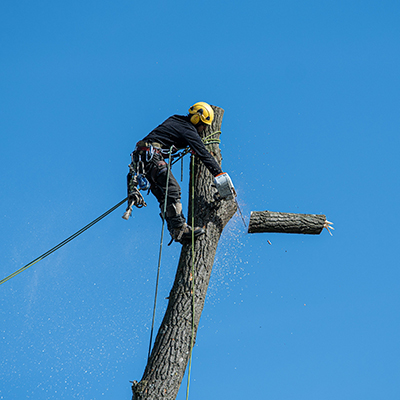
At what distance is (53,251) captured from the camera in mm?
5699

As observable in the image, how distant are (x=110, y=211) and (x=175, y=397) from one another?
2.14 m

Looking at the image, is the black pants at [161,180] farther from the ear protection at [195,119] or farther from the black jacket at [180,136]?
the ear protection at [195,119]

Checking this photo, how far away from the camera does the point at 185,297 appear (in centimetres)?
514

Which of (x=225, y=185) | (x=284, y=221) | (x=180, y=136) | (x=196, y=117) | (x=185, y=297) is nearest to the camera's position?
(x=185, y=297)

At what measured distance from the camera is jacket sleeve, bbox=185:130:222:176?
5.60 metres

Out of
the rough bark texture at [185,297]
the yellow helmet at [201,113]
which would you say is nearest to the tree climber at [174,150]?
the yellow helmet at [201,113]

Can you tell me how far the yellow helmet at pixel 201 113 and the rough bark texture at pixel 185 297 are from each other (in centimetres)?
19

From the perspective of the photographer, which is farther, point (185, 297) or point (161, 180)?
point (161, 180)

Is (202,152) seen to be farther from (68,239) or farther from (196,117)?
(68,239)

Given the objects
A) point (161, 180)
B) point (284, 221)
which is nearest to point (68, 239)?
point (161, 180)

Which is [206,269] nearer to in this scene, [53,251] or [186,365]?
[186,365]

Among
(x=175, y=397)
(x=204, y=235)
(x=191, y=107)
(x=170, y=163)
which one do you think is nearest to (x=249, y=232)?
(x=204, y=235)

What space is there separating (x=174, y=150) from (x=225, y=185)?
0.79 metres

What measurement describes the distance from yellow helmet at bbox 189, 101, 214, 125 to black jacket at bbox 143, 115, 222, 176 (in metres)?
0.07
